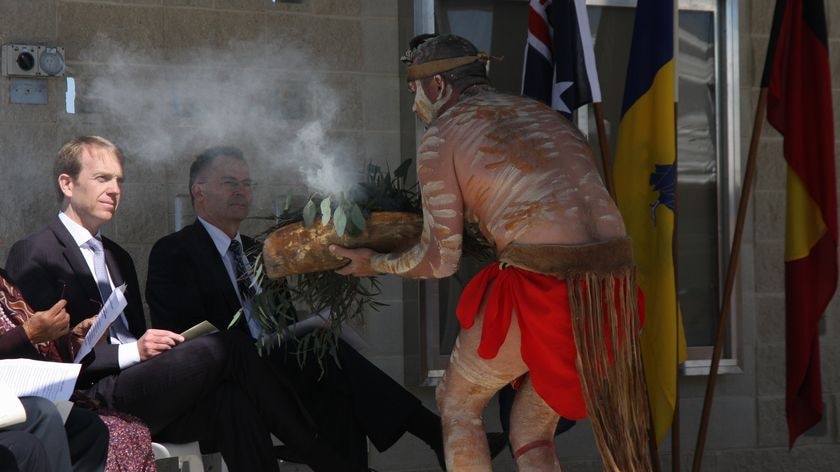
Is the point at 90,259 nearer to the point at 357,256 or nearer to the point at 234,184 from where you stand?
the point at 234,184

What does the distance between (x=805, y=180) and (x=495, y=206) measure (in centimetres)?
210

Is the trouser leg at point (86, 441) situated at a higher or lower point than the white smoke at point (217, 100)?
lower

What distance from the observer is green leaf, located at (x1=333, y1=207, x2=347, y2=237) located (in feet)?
13.2

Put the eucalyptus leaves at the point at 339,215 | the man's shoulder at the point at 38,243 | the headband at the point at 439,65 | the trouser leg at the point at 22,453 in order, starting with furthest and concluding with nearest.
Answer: the man's shoulder at the point at 38,243 < the eucalyptus leaves at the point at 339,215 < the headband at the point at 439,65 < the trouser leg at the point at 22,453

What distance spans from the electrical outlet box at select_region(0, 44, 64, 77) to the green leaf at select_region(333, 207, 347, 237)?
199cm

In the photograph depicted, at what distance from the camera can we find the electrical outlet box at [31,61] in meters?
5.29

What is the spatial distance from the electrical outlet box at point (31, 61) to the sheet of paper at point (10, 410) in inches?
86.5

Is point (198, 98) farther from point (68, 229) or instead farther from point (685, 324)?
point (685, 324)

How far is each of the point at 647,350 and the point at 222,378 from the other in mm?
1913

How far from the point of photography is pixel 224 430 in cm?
415

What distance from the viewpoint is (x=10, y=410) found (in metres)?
3.46

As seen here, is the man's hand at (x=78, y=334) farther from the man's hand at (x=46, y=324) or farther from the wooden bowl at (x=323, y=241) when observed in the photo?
the wooden bowl at (x=323, y=241)

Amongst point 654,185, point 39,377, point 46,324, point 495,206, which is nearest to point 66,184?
point 46,324

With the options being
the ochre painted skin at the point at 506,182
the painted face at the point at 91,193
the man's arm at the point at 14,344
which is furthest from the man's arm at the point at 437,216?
the painted face at the point at 91,193
